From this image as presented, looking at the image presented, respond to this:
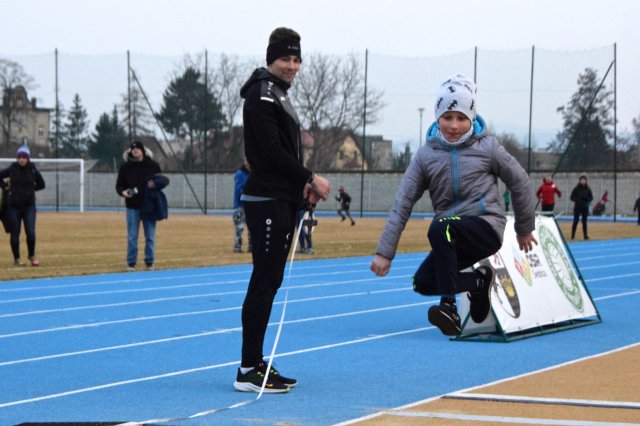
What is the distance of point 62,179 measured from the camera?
2505 inches

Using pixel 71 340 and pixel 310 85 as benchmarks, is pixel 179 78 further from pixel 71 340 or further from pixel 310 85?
pixel 71 340

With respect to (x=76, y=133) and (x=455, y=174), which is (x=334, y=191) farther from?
(x=455, y=174)

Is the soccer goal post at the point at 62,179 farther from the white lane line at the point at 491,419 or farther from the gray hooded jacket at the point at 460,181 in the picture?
the white lane line at the point at 491,419

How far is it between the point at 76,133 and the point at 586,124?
2441 cm

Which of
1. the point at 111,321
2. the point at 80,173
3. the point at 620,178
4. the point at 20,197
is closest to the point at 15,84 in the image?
the point at 80,173

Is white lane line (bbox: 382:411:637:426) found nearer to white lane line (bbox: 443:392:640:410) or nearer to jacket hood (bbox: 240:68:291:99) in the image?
white lane line (bbox: 443:392:640:410)

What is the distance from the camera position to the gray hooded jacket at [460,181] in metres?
7.07

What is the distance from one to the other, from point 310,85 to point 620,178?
16.6 metres

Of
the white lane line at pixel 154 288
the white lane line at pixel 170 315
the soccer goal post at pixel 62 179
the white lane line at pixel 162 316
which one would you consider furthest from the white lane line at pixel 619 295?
the soccer goal post at pixel 62 179

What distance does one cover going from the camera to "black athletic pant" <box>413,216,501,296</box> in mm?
6938

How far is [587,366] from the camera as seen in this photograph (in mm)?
8594

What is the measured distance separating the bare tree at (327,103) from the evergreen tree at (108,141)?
949 centimetres

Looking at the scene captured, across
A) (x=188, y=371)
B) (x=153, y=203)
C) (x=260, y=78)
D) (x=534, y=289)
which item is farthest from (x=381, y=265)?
(x=153, y=203)

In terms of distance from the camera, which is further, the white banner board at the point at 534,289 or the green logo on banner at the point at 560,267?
the green logo on banner at the point at 560,267
